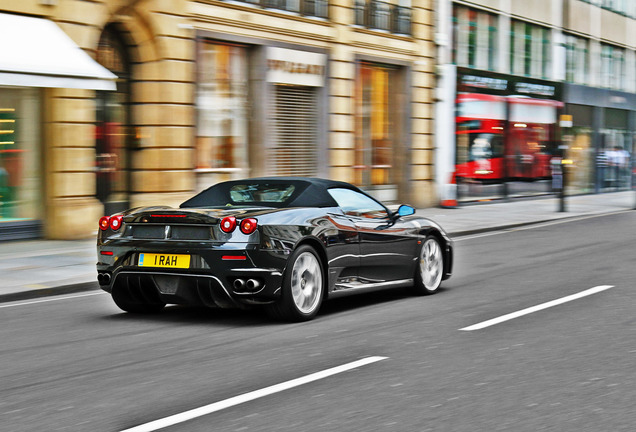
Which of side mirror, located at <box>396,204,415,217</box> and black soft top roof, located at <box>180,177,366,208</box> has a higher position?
black soft top roof, located at <box>180,177,366,208</box>

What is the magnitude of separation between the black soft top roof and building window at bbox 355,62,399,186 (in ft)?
53.2

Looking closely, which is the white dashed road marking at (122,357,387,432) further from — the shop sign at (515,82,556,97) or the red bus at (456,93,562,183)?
the shop sign at (515,82,556,97)

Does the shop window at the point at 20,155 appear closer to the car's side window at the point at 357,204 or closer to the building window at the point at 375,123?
the car's side window at the point at 357,204

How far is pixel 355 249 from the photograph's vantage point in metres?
8.72

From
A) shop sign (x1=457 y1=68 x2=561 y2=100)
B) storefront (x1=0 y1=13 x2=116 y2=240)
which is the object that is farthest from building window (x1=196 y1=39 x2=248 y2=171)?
shop sign (x1=457 y1=68 x2=561 y2=100)

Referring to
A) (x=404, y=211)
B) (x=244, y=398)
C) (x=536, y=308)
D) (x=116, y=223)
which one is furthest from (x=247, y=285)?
(x=536, y=308)

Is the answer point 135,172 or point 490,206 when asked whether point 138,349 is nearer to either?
point 135,172

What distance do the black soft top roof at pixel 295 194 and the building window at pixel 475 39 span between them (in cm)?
2046

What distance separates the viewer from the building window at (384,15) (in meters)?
24.9

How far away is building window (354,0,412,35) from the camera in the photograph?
24.9 metres

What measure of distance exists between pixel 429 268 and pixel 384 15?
1686 centimetres

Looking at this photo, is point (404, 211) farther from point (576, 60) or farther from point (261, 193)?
point (576, 60)

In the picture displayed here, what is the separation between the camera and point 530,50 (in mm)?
33188

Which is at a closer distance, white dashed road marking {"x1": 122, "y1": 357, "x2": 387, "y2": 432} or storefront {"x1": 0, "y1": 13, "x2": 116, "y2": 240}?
white dashed road marking {"x1": 122, "y1": 357, "x2": 387, "y2": 432}
